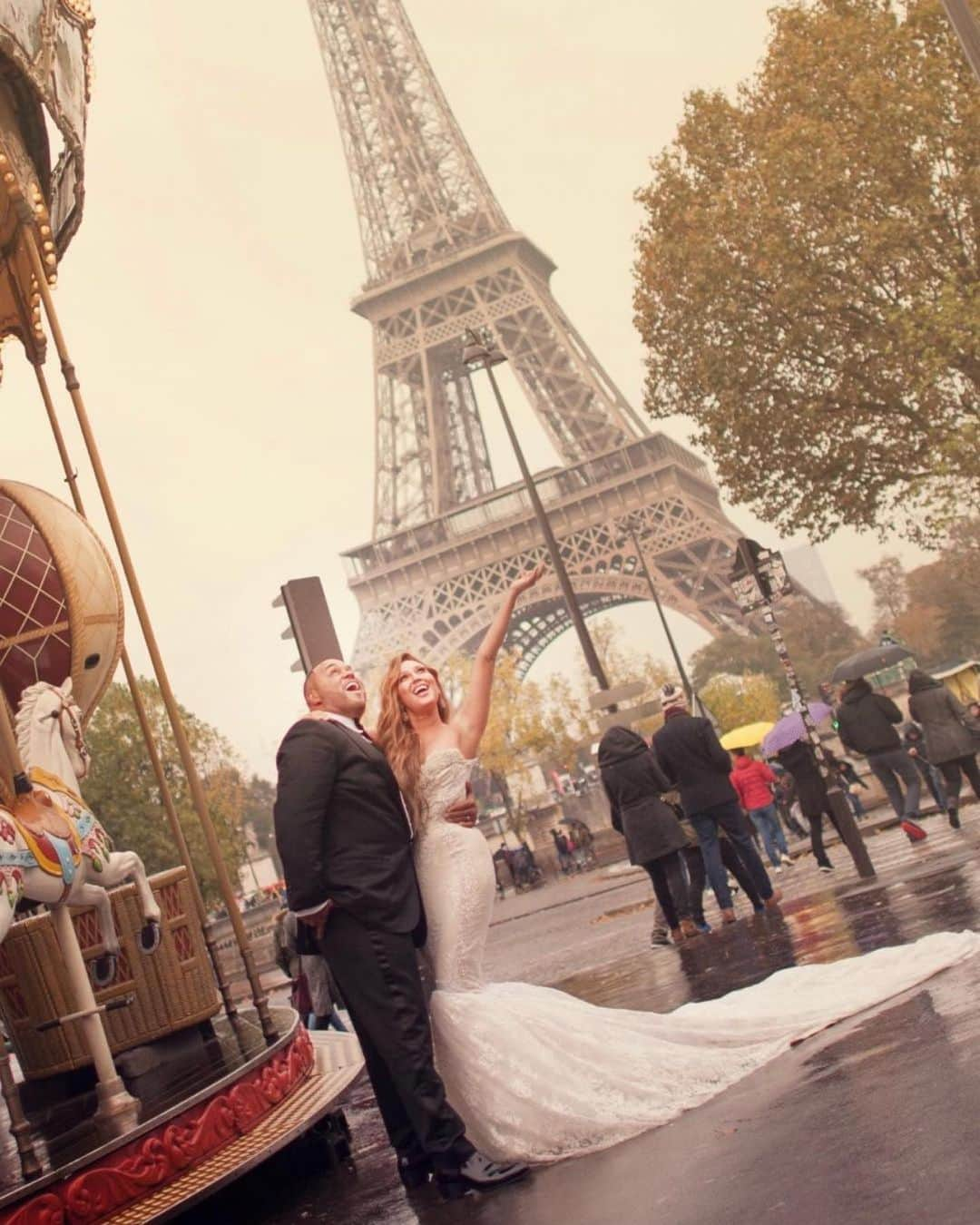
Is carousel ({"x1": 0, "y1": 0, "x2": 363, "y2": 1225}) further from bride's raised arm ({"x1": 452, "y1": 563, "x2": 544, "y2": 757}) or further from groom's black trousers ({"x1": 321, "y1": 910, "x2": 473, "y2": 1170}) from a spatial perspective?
bride's raised arm ({"x1": 452, "y1": 563, "x2": 544, "y2": 757})

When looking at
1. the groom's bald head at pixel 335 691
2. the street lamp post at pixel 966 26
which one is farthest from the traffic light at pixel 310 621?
the street lamp post at pixel 966 26

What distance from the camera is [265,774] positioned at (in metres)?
125

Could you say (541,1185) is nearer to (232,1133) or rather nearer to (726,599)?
(232,1133)

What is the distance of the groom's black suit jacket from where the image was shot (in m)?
5.19

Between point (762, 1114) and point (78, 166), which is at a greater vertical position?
point (78, 166)

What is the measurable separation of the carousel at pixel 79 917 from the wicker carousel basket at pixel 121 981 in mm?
11

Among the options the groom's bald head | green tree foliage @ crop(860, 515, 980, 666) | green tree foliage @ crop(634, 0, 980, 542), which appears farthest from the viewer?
green tree foliage @ crop(860, 515, 980, 666)

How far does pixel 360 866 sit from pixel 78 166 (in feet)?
17.6

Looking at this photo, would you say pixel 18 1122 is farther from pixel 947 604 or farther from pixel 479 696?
pixel 947 604

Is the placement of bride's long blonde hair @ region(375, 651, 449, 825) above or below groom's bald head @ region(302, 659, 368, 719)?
below

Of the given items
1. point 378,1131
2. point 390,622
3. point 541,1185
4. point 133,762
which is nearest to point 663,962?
point 378,1131

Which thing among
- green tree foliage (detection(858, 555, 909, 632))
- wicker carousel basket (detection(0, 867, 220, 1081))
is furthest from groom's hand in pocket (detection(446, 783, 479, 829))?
green tree foliage (detection(858, 555, 909, 632))

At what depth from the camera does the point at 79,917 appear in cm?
827

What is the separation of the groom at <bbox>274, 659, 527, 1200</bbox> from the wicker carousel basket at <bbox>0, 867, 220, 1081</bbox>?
2.83m
